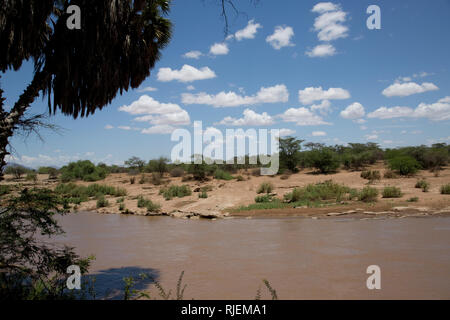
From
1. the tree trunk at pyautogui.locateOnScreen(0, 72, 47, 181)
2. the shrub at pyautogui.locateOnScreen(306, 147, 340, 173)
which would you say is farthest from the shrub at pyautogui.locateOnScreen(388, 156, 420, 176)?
the tree trunk at pyautogui.locateOnScreen(0, 72, 47, 181)

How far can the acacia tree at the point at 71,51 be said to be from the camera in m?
4.69

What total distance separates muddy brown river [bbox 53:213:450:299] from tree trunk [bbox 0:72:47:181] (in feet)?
12.1

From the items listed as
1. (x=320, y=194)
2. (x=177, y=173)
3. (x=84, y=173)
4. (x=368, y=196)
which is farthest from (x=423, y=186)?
(x=84, y=173)

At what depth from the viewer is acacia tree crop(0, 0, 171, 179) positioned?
4688mm

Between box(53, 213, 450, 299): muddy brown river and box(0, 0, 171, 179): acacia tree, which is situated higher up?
box(0, 0, 171, 179): acacia tree

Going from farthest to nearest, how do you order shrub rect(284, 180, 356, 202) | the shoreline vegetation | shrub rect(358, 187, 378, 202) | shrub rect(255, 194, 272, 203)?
shrub rect(255, 194, 272, 203) → shrub rect(284, 180, 356, 202) → shrub rect(358, 187, 378, 202) → the shoreline vegetation

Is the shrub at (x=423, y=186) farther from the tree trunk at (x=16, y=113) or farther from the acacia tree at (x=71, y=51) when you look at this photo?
the tree trunk at (x=16, y=113)

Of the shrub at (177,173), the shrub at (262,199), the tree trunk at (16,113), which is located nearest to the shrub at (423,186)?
the shrub at (262,199)

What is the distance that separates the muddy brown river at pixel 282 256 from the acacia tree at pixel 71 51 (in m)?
4.06

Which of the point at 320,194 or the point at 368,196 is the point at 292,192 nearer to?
the point at 320,194

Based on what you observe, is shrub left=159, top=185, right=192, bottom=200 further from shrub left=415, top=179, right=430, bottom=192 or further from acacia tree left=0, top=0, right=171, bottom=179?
acacia tree left=0, top=0, right=171, bottom=179

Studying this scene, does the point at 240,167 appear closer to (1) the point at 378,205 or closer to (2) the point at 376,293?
(1) the point at 378,205

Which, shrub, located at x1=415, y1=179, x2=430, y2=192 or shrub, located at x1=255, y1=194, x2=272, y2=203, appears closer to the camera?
shrub, located at x1=415, y1=179, x2=430, y2=192

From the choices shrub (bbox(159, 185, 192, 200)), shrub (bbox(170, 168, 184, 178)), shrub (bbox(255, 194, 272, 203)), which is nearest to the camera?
shrub (bbox(255, 194, 272, 203))
